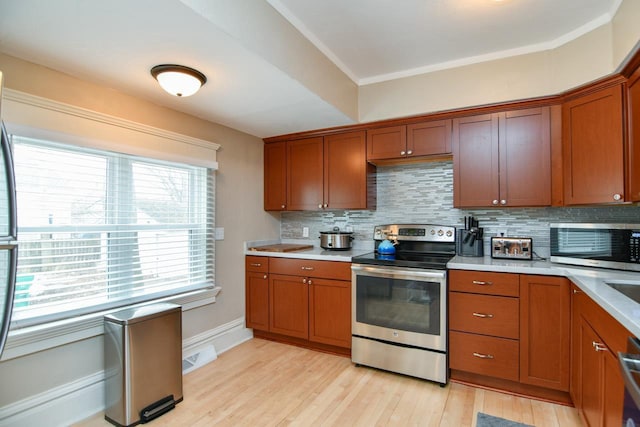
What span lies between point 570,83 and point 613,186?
76 cm

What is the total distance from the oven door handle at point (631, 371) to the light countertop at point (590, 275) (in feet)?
0.28

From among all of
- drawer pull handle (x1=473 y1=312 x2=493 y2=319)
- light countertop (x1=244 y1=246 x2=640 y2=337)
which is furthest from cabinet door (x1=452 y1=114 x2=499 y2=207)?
drawer pull handle (x1=473 y1=312 x2=493 y2=319)

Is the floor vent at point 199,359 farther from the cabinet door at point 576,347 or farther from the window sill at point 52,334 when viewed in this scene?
the cabinet door at point 576,347

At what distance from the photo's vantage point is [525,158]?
259cm

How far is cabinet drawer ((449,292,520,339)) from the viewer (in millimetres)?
2330

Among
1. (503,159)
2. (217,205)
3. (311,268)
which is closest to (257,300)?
(311,268)

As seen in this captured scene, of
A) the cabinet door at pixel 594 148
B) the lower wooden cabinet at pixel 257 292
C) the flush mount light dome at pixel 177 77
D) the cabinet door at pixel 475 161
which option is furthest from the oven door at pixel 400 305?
the flush mount light dome at pixel 177 77

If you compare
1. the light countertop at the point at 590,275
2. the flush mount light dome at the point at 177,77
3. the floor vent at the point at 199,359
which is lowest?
the floor vent at the point at 199,359

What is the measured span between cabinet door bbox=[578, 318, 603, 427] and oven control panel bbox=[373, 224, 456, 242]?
1.24 meters

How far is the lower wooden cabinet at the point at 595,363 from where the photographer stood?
137 cm

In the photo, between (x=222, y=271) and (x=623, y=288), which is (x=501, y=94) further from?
(x=222, y=271)

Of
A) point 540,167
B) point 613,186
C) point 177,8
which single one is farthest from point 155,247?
point 613,186

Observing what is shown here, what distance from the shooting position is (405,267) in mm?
2604

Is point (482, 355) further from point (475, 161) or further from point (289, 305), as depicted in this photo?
point (289, 305)
